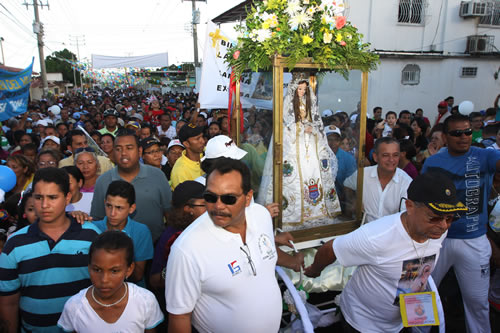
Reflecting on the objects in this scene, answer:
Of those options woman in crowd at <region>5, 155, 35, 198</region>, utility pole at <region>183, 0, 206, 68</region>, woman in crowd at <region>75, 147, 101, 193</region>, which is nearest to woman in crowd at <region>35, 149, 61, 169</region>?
woman in crowd at <region>5, 155, 35, 198</region>

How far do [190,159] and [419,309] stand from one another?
9.15ft

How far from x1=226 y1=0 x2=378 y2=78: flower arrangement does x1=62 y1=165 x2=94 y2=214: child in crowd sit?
182 cm

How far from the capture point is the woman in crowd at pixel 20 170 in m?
3.89

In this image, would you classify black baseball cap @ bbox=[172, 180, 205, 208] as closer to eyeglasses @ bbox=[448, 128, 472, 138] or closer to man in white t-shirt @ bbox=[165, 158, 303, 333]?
man in white t-shirt @ bbox=[165, 158, 303, 333]

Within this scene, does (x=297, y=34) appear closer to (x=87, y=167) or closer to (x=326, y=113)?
(x=326, y=113)

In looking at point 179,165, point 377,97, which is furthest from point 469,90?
point 179,165

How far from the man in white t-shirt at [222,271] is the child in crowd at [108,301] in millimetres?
313

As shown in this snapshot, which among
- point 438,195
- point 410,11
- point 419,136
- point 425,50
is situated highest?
point 410,11

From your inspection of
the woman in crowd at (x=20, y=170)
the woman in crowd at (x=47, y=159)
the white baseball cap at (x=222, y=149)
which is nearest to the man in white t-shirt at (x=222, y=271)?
the white baseball cap at (x=222, y=149)

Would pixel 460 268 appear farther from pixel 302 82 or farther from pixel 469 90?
pixel 469 90

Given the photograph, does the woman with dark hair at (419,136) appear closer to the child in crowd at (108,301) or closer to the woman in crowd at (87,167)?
the woman in crowd at (87,167)

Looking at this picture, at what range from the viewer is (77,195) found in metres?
3.17

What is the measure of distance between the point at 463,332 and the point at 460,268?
0.88 m

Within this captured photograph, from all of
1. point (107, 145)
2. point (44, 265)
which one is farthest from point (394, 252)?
point (107, 145)
